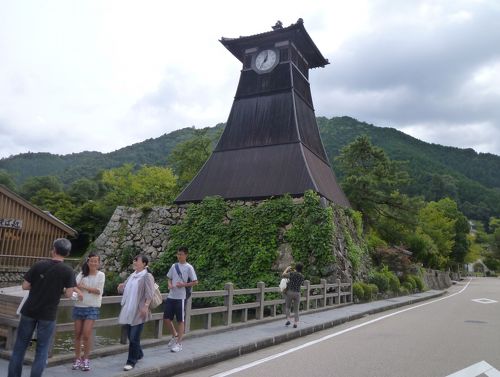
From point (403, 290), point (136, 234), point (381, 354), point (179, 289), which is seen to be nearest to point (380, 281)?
point (403, 290)

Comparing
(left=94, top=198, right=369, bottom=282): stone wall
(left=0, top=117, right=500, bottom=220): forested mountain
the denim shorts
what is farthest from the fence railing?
(left=0, top=117, right=500, bottom=220): forested mountain

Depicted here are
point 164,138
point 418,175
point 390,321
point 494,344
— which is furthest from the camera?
point 164,138

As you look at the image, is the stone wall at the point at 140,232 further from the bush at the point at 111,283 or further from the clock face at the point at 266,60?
the clock face at the point at 266,60

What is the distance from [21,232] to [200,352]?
790 inches

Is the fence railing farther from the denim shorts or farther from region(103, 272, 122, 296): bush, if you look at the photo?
region(103, 272, 122, 296): bush

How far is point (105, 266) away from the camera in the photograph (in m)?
23.3

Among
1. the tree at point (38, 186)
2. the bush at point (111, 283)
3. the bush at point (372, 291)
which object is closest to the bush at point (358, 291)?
the bush at point (372, 291)

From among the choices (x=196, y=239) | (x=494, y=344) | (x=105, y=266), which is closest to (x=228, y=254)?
(x=196, y=239)

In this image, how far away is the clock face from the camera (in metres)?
24.9

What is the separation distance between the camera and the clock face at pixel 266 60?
24.9m

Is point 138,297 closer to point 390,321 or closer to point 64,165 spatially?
point 390,321

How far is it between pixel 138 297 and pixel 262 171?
16.2 meters

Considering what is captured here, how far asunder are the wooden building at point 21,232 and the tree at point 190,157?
14484mm

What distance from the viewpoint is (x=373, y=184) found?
106 feet
